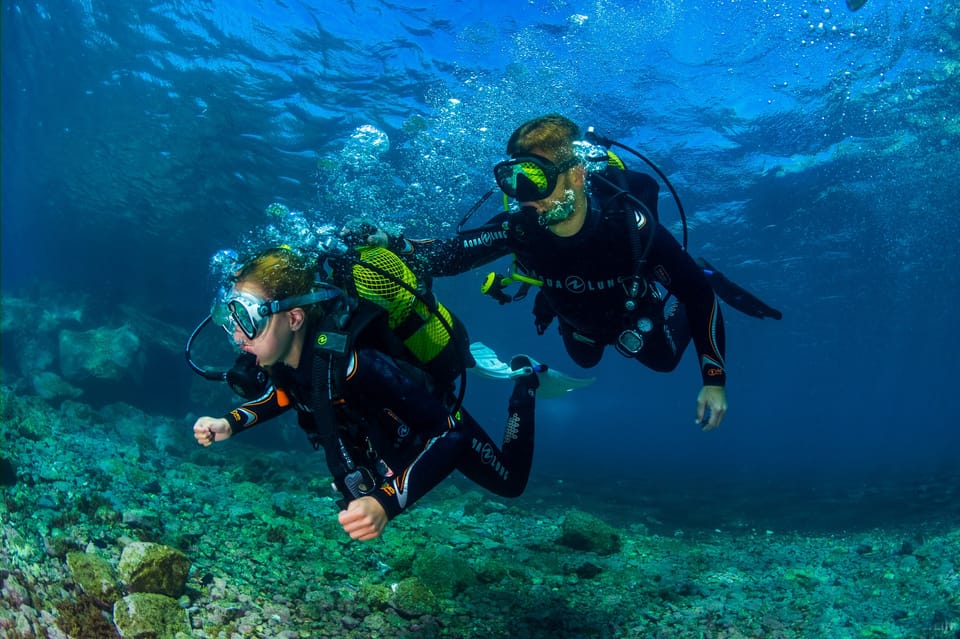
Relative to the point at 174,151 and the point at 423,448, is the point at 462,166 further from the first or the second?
the point at 423,448

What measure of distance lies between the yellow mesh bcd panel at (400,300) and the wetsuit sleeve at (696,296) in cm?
210

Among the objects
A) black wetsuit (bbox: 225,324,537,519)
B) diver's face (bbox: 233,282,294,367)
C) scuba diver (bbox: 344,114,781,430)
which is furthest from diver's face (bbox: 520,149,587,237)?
diver's face (bbox: 233,282,294,367)

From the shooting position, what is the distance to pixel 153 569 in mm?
3211

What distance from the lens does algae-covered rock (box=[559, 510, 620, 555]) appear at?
598 cm

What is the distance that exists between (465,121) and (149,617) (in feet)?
49.7

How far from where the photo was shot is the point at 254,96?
15438 mm

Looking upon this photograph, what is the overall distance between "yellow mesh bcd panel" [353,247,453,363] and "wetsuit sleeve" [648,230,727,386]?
2095 millimetres

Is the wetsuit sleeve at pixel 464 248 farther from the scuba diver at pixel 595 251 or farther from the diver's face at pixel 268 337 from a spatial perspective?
the diver's face at pixel 268 337

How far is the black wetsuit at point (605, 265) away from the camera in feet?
14.1

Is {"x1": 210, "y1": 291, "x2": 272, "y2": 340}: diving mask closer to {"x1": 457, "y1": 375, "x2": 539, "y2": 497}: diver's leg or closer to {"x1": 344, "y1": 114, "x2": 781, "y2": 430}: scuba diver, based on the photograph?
{"x1": 344, "y1": 114, "x2": 781, "y2": 430}: scuba diver

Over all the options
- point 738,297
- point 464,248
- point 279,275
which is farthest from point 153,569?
point 738,297

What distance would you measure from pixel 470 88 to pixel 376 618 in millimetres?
13794

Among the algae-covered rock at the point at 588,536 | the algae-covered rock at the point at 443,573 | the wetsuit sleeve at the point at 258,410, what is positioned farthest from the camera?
the algae-covered rock at the point at 588,536

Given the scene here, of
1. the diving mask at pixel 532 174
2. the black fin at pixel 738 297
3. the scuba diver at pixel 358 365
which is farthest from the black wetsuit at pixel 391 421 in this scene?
the black fin at pixel 738 297
